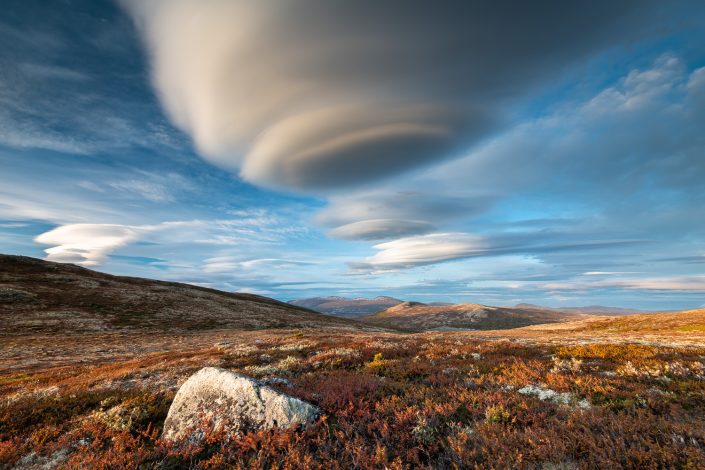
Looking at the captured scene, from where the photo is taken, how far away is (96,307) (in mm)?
61844

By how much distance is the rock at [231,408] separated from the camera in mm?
7395

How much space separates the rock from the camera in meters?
7.40

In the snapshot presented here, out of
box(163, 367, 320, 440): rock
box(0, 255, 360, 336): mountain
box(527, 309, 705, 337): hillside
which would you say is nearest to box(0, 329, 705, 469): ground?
box(163, 367, 320, 440): rock

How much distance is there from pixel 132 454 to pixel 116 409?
3507mm

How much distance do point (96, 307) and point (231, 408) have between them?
73419mm

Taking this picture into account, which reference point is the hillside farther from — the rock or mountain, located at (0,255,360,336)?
mountain, located at (0,255,360,336)

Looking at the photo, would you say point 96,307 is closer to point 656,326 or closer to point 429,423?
point 429,423

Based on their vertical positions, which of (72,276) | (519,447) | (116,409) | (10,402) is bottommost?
(10,402)

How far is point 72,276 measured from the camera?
80188 millimetres

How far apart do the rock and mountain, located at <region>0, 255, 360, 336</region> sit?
179 ft

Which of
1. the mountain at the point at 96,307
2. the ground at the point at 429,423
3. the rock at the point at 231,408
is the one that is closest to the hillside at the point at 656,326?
the ground at the point at 429,423

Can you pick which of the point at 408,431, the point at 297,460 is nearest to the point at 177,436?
the point at 297,460

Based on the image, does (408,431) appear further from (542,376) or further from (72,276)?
(72,276)

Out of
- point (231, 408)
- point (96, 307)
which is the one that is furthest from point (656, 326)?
point (96, 307)
